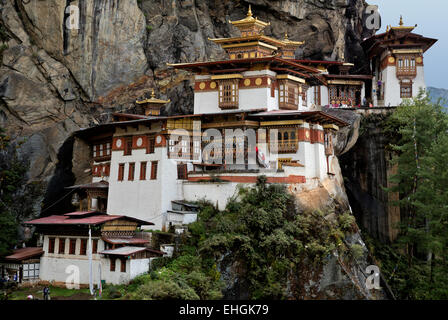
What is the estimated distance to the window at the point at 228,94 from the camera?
42147 mm

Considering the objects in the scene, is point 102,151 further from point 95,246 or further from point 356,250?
point 356,250

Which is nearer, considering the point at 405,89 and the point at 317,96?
the point at 405,89

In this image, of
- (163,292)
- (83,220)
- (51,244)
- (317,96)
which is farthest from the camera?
(317,96)

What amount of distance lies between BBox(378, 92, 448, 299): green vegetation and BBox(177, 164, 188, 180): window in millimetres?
16147

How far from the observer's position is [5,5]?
4116 centimetres

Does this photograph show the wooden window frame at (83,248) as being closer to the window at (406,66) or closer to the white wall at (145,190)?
the white wall at (145,190)

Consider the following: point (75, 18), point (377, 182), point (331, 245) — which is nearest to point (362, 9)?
point (377, 182)

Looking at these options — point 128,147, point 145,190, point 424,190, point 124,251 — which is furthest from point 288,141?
point 124,251

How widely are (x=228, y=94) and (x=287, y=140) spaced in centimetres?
703

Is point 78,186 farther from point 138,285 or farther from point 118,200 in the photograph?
point 138,285

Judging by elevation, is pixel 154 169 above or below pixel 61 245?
above

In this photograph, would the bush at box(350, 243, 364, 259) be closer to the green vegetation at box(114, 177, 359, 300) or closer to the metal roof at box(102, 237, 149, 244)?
the green vegetation at box(114, 177, 359, 300)

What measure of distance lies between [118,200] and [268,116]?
1298 centimetres

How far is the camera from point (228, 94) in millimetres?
42406
